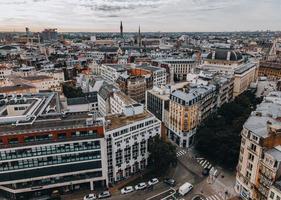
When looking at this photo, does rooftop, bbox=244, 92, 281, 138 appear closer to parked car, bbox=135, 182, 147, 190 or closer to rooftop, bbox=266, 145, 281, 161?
rooftop, bbox=266, 145, 281, 161

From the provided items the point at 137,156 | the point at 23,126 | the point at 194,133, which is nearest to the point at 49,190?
the point at 23,126

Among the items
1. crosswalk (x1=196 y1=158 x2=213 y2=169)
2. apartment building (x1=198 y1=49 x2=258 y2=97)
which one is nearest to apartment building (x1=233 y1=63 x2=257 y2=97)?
apartment building (x1=198 y1=49 x2=258 y2=97)

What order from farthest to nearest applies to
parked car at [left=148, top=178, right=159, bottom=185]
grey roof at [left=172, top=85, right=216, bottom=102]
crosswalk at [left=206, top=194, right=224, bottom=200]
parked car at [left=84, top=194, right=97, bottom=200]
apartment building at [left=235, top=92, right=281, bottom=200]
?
grey roof at [left=172, top=85, right=216, bottom=102] → parked car at [left=148, top=178, right=159, bottom=185] → crosswalk at [left=206, top=194, right=224, bottom=200] → parked car at [left=84, top=194, right=97, bottom=200] → apartment building at [left=235, top=92, right=281, bottom=200]

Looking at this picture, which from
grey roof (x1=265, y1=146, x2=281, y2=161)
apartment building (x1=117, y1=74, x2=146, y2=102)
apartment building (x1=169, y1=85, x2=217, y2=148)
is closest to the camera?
grey roof (x1=265, y1=146, x2=281, y2=161)

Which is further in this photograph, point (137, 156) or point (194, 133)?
point (194, 133)

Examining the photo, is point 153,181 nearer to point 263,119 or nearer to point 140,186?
point 140,186

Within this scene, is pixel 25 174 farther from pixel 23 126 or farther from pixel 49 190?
pixel 23 126

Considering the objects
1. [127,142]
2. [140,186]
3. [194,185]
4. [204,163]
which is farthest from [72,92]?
[194,185]
